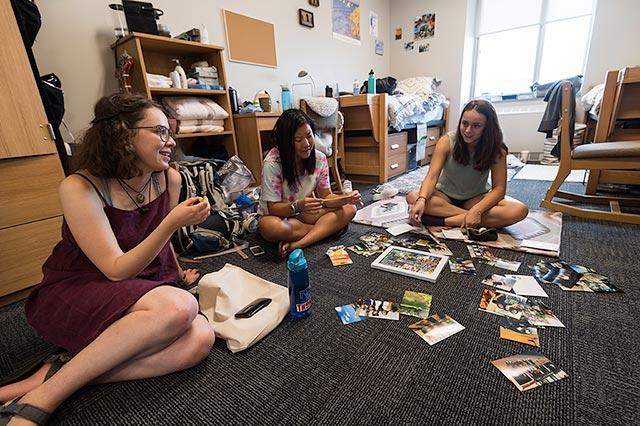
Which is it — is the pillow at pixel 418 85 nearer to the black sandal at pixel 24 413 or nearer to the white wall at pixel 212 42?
the white wall at pixel 212 42

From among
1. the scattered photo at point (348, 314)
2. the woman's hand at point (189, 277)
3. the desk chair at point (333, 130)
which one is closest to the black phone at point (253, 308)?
the scattered photo at point (348, 314)

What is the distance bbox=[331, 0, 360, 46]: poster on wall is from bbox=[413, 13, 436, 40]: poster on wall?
1098mm

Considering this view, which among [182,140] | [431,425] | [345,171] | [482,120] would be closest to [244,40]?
[182,140]

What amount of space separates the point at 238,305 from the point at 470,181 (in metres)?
1.49

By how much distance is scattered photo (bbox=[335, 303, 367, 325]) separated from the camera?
1043 millimetres

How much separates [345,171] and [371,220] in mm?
1479

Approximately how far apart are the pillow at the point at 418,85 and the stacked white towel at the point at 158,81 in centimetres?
316

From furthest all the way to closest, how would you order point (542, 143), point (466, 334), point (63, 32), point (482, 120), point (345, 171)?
1. point (542, 143)
2. point (345, 171)
3. point (63, 32)
4. point (482, 120)
5. point (466, 334)

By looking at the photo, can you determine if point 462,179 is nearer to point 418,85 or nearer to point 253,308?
point 253,308

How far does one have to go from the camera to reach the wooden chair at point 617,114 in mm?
2078

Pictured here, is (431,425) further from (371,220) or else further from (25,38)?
(25,38)

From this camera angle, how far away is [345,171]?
340 cm

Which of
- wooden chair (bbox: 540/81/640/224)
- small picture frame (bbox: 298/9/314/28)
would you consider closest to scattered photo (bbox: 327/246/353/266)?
wooden chair (bbox: 540/81/640/224)

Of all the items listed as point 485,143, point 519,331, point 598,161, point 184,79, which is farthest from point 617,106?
point 184,79
